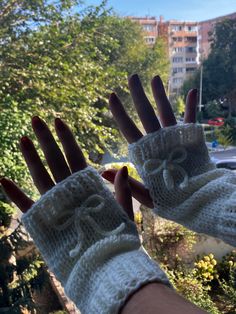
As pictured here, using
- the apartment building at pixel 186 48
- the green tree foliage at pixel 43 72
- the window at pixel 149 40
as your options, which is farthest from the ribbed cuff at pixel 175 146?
the apartment building at pixel 186 48

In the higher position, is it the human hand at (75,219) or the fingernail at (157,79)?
the fingernail at (157,79)

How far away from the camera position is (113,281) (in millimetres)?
353

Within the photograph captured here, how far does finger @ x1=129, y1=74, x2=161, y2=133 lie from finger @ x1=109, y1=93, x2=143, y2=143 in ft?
0.05

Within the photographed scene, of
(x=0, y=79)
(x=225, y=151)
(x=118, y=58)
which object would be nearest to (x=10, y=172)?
(x=0, y=79)

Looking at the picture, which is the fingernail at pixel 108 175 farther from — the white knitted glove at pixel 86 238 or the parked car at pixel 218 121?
the parked car at pixel 218 121

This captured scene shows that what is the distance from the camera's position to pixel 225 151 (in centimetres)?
860

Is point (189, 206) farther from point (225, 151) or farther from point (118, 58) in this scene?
point (225, 151)

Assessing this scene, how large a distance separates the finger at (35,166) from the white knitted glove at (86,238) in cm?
1

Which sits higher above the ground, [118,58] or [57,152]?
[118,58]

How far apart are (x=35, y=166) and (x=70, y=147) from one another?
0.04 metres

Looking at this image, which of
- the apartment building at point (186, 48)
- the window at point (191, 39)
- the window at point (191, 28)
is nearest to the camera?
the apartment building at point (186, 48)

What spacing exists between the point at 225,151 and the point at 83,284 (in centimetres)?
857

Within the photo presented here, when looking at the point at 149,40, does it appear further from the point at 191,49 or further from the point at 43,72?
the point at 191,49

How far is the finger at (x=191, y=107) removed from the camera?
0.53 m
